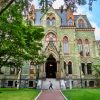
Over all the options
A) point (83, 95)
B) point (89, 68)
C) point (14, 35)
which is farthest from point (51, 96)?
point (89, 68)

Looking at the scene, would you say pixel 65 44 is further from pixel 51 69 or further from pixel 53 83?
pixel 53 83

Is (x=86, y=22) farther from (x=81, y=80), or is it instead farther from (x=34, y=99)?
(x=34, y=99)

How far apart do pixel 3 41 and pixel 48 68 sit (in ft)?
67.2

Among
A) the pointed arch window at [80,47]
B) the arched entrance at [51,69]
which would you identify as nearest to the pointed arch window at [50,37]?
the arched entrance at [51,69]

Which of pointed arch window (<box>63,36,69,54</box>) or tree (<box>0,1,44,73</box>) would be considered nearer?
tree (<box>0,1,44,73</box>)

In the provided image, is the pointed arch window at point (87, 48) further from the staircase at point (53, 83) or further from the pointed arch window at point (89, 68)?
the staircase at point (53, 83)

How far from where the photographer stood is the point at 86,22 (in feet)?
156

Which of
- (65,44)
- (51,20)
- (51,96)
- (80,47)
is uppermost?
(51,20)

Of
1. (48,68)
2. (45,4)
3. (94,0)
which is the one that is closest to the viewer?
(94,0)

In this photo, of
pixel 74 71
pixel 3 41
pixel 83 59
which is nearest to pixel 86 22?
pixel 83 59

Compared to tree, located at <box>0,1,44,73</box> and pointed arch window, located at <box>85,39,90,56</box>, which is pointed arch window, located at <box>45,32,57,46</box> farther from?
tree, located at <box>0,1,44,73</box>

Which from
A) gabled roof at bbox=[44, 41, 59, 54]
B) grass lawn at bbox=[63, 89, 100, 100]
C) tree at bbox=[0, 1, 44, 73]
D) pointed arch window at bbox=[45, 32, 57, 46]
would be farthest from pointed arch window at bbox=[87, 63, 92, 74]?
grass lawn at bbox=[63, 89, 100, 100]

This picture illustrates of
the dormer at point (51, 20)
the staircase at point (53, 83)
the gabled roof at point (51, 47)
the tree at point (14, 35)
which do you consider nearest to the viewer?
the tree at point (14, 35)

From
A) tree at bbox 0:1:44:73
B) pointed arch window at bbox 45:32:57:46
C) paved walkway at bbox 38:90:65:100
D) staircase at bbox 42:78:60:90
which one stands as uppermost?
pointed arch window at bbox 45:32:57:46
